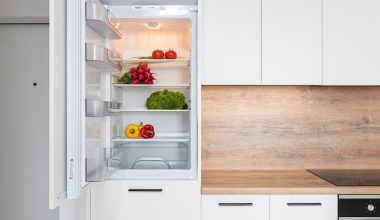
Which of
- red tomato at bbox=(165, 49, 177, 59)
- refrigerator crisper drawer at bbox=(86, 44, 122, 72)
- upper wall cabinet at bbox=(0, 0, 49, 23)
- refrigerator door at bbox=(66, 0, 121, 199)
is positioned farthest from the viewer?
upper wall cabinet at bbox=(0, 0, 49, 23)

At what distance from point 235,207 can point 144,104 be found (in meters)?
0.94

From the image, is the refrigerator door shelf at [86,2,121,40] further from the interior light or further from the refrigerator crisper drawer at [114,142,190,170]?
the refrigerator crisper drawer at [114,142,190,170]

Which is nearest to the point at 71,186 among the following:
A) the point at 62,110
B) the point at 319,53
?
the point at 62,110

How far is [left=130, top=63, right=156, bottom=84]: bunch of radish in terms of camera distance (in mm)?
2289

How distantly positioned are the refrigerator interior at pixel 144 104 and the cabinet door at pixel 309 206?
50cm

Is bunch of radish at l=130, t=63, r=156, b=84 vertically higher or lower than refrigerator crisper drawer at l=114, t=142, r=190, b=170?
higher

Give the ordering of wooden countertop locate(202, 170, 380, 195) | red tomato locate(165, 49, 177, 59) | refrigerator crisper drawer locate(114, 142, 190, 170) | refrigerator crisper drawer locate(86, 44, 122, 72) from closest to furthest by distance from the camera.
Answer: refrigerator crisper drawer locate(86, 44, 122, 72) → wooden countertop locate(202, 170, 380, 195) → red tomato locate(165, 49, 177, 59) → refrigerator crisper drawer locate(114, 142, 190, 170)

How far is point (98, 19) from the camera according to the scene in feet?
5.84

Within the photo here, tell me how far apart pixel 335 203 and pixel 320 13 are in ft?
3.88

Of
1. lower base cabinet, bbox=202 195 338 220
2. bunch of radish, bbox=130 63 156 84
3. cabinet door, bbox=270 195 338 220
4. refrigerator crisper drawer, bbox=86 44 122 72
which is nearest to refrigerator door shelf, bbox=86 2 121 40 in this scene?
refrigerator crisper drawer, bbox=86 44 122 72

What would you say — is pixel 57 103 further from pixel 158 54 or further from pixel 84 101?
pixel 158 54

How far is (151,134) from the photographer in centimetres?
235

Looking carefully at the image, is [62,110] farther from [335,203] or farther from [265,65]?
[335,203]

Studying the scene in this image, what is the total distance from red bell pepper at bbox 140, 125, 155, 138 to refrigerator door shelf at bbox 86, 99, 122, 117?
0.25 metres
